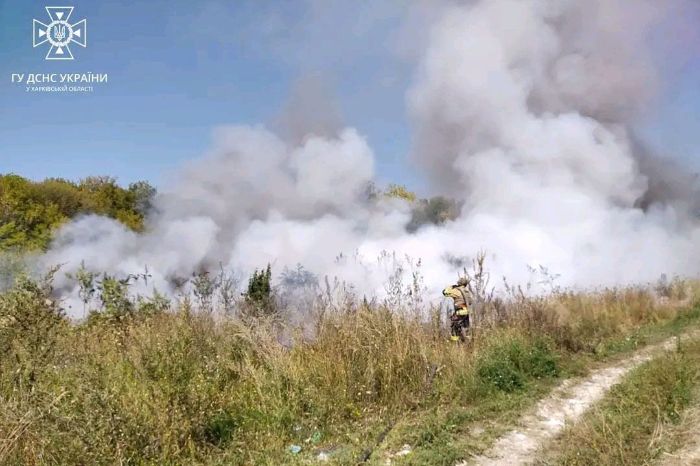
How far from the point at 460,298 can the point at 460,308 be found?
0.18 m

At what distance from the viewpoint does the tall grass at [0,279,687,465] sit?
11.6 ft

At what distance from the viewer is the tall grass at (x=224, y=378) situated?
3.54 meters

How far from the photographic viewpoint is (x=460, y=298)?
7.46m

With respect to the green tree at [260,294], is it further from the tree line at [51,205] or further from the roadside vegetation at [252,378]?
the tree line at [51,205]

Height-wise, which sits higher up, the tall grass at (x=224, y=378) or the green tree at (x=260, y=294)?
the green tree at (x=260, y=294)

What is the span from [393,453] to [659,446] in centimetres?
193

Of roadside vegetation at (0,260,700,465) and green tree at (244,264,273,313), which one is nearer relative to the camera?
roadside vegetation at (0,260,700,465)

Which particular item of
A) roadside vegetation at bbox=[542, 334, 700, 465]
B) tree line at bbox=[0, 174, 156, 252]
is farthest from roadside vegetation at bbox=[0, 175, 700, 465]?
tree line at bbox=[0, 174, 156, 252]

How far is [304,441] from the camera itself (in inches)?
164

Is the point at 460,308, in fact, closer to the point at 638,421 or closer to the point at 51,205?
the point at 638,421

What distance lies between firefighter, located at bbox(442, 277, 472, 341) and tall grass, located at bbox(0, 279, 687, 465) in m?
0.23

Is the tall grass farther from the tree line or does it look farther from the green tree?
the tree line

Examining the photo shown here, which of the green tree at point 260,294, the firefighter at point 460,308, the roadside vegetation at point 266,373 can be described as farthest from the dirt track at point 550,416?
the green tree at point 260,294

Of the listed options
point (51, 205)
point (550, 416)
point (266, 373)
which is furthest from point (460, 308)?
point (51, 205)
